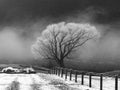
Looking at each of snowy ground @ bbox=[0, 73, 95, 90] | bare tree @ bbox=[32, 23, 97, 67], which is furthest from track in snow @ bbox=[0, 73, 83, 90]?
bare tree @ bbox=[32, 23, 97, 67]

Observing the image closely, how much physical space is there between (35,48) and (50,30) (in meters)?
6.50

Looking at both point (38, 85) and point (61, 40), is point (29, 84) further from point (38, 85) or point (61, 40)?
point (61, 40)

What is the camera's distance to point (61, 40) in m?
63.2

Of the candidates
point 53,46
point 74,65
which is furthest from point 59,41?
point 74,65

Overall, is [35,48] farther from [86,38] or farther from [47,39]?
[86,38]

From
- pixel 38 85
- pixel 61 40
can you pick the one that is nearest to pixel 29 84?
pixel 38 85

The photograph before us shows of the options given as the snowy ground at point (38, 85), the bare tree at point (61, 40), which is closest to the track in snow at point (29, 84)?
the snowy ground at point (38, 85)

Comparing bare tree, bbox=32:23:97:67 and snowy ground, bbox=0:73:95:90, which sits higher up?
bare tree, bbox=32:23:97:67

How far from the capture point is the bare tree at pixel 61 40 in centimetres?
6119

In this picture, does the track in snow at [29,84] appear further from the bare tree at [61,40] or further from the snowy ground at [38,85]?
the bare tree at [61,40]

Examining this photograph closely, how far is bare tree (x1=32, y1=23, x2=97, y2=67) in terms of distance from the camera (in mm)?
61194

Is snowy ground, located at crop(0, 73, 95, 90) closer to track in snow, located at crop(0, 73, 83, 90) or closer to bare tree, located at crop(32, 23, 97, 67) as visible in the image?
track in snow, located at crop(0, 73, 83, 90)

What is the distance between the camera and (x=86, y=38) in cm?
6494

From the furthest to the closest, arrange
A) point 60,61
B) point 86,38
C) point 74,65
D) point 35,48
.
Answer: point 74,65 → point 35,48 → point 86,38 → point 60,61
